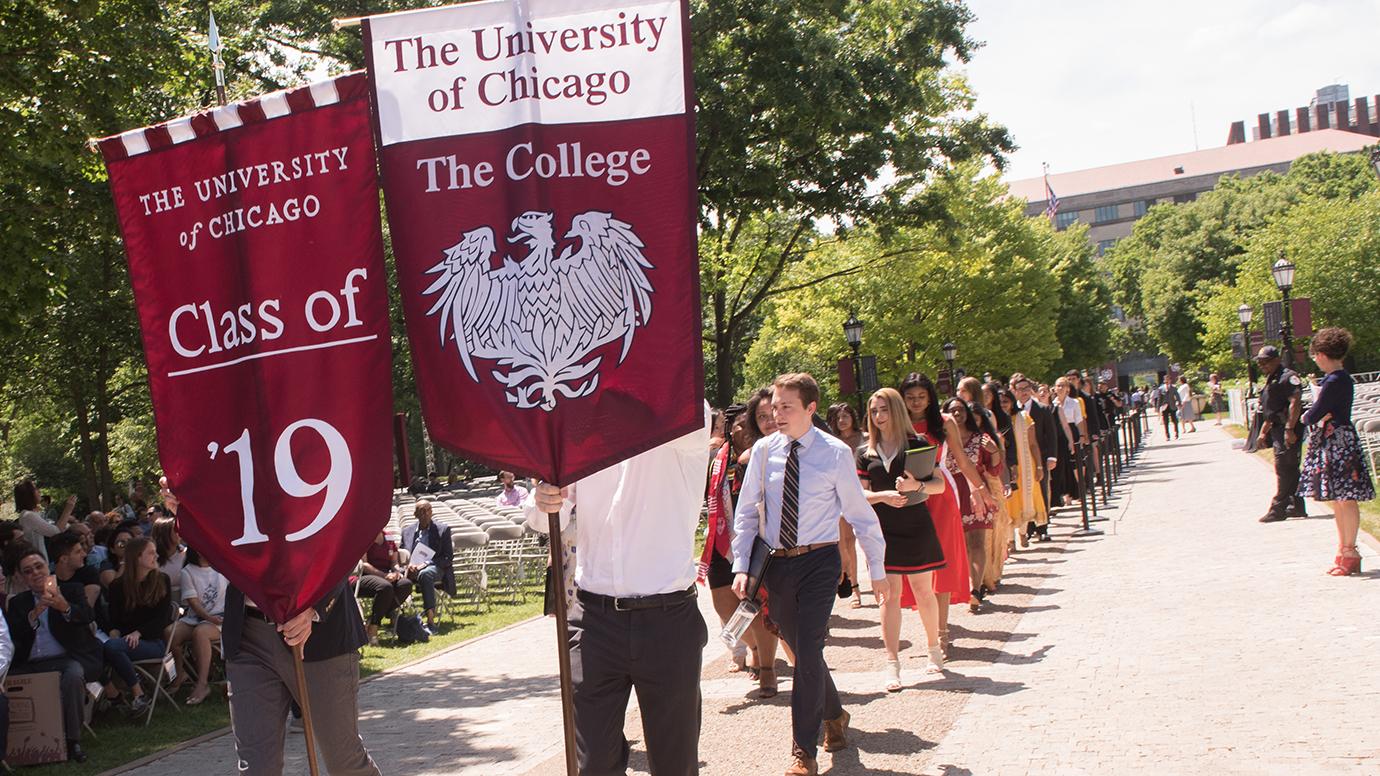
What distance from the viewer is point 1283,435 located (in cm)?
1527

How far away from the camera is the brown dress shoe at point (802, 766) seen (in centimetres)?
641

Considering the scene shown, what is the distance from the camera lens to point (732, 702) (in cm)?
862

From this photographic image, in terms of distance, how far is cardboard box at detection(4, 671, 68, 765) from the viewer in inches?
345

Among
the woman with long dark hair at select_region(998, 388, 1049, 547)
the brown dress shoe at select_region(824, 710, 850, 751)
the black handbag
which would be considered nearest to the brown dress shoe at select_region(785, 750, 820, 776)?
the brown dress shoe at select_region(824, 710, 850, 751)

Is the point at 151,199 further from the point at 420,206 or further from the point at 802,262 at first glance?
the point at 802,262

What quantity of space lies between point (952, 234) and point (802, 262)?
24.0ft

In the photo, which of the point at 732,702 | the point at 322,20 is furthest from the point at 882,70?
the point at 732,702

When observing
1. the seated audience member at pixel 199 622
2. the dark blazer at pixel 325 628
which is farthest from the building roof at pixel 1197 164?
the dark blazer at pixel 325 628

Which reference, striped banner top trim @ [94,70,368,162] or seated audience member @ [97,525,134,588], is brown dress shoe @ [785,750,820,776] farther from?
seated audience member @ [97,525,134,588]

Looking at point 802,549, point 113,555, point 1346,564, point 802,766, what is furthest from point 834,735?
point 113,555

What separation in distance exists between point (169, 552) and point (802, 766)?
7.70 m

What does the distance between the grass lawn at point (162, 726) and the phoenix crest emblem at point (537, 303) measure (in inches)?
237

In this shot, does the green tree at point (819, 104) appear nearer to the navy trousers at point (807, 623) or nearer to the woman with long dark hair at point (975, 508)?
the woman with long dark hair at point (975, 508)

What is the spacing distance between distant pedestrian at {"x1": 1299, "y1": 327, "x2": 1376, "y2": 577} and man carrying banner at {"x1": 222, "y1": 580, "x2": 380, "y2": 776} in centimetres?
886
